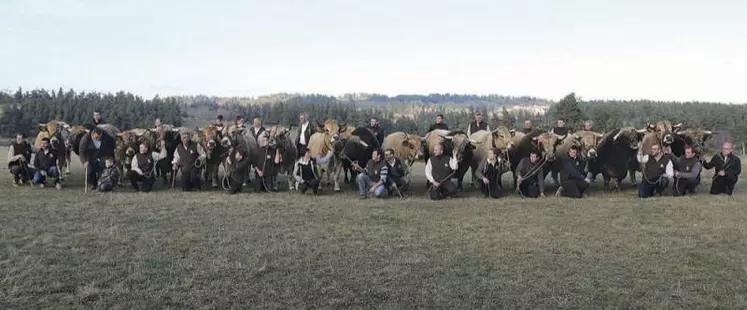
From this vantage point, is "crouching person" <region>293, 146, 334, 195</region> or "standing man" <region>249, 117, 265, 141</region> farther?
"standing man" <region>249, 117, 265, 141</region>

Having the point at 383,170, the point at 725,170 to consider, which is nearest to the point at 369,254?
the point at 383,170

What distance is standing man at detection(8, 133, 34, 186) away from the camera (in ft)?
51.0

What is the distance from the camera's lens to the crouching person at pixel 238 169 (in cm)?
1472

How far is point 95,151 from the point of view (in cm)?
1570

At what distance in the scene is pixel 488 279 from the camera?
7238 mm

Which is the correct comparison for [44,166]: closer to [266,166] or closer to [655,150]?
[266,166]

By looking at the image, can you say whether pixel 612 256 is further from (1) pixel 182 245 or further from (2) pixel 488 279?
(1) pixel 182 245

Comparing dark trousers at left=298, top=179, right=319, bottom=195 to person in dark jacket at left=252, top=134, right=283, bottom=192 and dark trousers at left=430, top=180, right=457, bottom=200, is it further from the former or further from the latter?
dark trousers at left=430, top=180, right=457, bottom=200

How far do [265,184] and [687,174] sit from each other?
10.6 meters

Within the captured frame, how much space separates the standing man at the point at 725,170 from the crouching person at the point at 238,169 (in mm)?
11684

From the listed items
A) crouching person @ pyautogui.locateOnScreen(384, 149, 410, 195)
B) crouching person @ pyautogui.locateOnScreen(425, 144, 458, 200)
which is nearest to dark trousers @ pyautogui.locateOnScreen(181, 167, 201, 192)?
crouching person @ pyautogui.locateOnScreen(384, 149, 410, 195)

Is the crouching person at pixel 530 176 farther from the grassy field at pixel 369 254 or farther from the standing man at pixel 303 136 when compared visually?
the standing man at pixel 303 136

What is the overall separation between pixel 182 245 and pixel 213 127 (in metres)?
7.78

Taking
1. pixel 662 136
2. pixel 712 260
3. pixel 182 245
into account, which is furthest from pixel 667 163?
pixel 182 245
